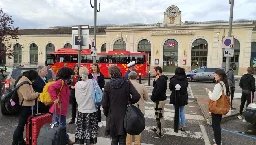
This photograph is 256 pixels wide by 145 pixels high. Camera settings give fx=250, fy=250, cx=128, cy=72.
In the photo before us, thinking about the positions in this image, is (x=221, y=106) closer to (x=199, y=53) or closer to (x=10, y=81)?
(x=10, y=81)

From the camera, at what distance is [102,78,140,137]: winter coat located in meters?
4.18

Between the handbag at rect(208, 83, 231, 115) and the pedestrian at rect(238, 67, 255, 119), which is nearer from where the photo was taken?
the handbag at rect(208, 83, 231, 115)

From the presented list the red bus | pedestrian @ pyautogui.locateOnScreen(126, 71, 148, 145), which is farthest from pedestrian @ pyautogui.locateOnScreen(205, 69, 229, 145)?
the red bus

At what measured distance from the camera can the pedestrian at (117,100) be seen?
418 cm

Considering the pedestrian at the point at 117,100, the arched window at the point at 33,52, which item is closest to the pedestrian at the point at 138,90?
the pedestrian at the point at 117,100

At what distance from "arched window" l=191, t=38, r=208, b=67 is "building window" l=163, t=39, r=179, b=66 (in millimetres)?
2736

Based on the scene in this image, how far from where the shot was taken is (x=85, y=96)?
16.3 feet

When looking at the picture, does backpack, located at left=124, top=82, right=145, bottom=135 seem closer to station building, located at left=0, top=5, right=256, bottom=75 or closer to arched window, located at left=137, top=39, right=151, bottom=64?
station building, located at left=0, top=5, right=256, bottom=75

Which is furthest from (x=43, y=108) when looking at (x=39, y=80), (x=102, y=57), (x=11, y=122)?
(x=102, y=57)

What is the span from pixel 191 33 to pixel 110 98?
3789 centimetres

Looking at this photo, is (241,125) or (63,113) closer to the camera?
(63,113)

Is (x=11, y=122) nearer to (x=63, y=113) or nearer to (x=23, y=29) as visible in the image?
(x=63, y=113)

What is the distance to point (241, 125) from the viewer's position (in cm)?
762

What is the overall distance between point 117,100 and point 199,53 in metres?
38.5
